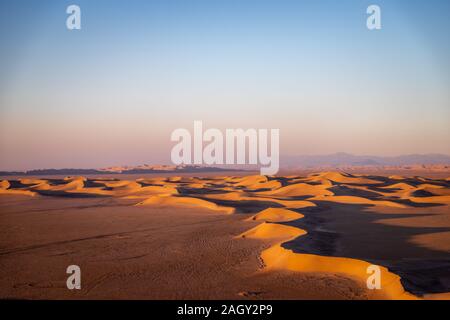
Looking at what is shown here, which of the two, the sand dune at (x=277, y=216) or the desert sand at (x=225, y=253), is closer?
the desert sand at (x=225, y=253)

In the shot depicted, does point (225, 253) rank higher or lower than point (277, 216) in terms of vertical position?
higher

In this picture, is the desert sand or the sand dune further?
the sand dune

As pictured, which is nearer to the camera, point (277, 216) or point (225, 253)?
point (225, 253)

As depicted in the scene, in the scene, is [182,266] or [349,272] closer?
[349,272]
